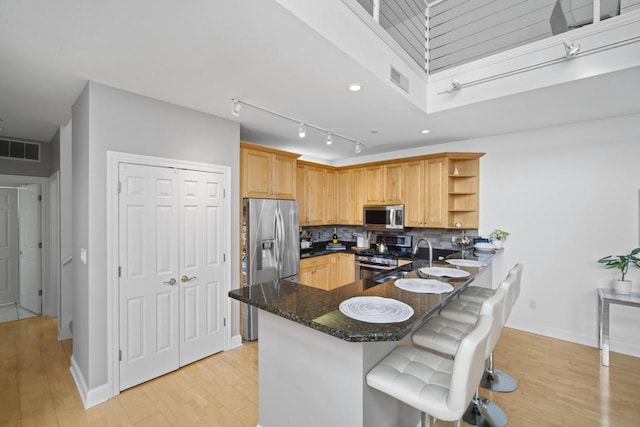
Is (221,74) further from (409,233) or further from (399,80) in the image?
(409,233)

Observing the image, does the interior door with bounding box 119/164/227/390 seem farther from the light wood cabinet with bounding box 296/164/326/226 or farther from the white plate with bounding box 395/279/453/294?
the white plate with bounding box 395/279/453/294

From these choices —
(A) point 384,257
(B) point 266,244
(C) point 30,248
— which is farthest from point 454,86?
(C) point 30,248

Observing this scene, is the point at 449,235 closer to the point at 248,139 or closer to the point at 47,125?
the point at 248,139

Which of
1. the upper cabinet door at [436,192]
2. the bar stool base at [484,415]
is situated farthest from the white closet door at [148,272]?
the upper cabinet door at [436,192]

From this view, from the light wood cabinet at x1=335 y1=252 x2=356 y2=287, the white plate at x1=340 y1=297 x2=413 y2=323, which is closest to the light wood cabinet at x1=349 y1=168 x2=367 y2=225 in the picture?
the light wood cabinet at x1=335 y1=252 x2=356 y2=287

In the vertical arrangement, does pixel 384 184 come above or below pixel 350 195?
above

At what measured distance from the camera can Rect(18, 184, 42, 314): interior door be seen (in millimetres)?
4470

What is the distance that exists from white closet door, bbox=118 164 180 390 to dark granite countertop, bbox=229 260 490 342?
130 cm

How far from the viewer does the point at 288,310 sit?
4.97 feet

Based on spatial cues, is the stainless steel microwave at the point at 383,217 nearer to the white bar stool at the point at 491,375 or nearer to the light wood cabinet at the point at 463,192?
the light wood cabinet at the point at 463,192

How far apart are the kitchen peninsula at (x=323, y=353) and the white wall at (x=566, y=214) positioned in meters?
2.54

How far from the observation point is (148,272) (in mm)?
2654

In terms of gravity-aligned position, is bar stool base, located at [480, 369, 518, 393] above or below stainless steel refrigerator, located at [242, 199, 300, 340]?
below

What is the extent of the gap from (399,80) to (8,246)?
6474 mm
